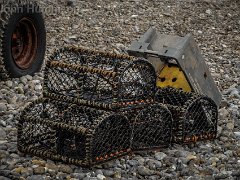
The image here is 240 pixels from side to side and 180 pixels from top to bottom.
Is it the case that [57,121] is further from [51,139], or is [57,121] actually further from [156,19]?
[156,19]

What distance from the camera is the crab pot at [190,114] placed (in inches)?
275

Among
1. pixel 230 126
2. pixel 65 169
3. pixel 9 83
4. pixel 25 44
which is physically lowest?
pixel 65 169

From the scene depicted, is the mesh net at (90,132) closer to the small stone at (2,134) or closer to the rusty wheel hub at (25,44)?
the small stone at (2,134)

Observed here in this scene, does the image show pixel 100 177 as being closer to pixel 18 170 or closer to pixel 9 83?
pixel 18 170

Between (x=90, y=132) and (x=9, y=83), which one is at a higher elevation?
(x=9, y=83)

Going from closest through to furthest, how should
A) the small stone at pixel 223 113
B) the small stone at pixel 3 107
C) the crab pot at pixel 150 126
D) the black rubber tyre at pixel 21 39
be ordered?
the crab pot at pixel 150 126 → the small stone at pixel 3 107 → the small stone at pixel 223 113 → the black rubber tyre at pixel 21 39

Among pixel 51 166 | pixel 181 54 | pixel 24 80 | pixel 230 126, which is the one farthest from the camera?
pixel 24 80

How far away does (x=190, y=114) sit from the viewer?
7086mm

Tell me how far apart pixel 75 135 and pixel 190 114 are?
1.44m

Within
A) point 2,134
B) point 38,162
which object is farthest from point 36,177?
point 2,134

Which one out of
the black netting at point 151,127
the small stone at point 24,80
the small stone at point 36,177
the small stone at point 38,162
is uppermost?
the small stone at point 24,80

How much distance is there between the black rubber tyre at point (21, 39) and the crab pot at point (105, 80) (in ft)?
6.07

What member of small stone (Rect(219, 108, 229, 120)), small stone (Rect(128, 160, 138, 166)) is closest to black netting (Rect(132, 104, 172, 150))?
small stone (Rect(128, 160, 138, 166))

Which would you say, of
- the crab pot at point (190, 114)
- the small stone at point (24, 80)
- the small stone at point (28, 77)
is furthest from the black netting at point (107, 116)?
the small stone at point (28, 77)
